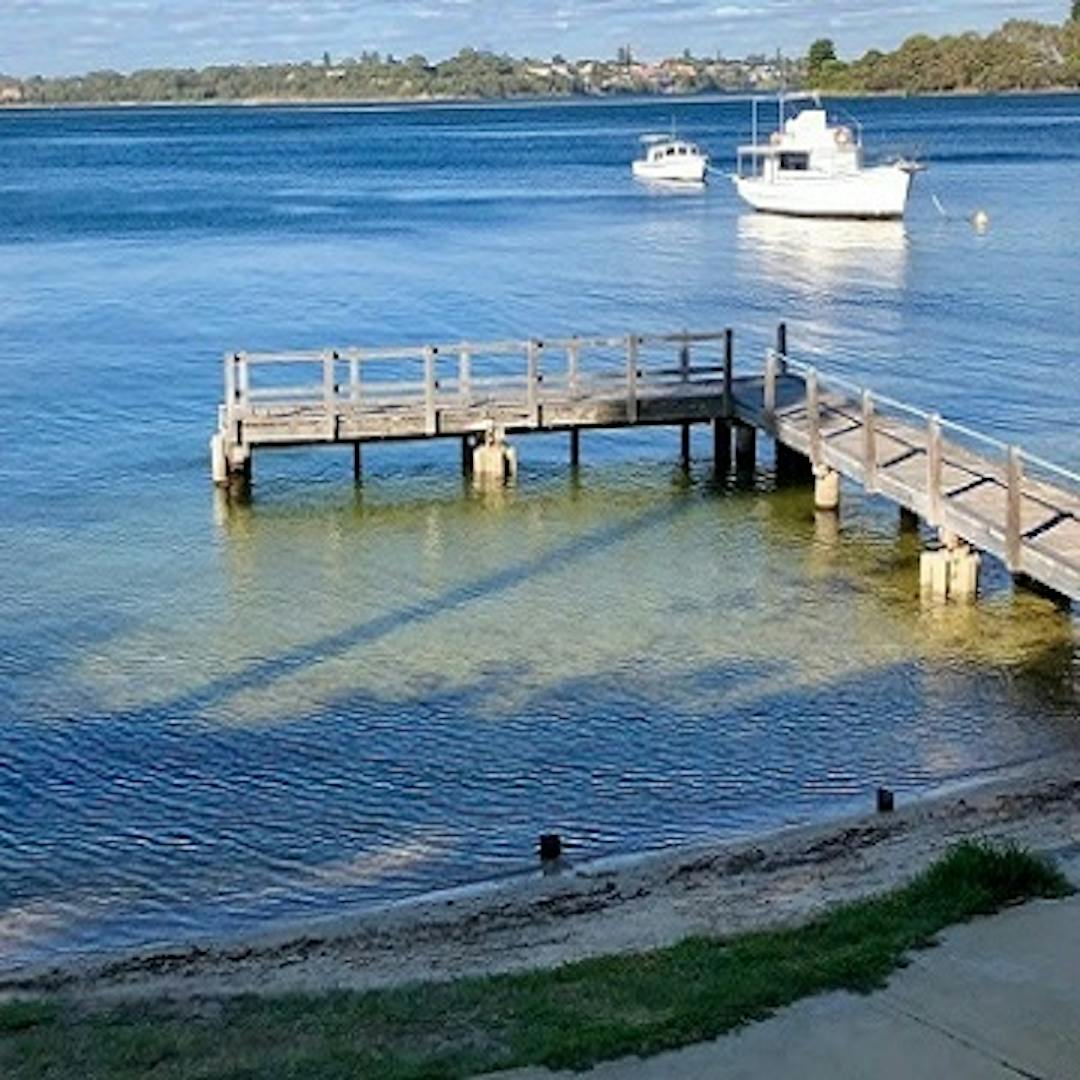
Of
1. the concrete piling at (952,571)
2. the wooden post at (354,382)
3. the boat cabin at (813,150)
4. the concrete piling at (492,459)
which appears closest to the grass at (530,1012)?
the concrete piling at (952,571)

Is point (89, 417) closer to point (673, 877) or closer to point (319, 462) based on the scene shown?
point (319, 462)

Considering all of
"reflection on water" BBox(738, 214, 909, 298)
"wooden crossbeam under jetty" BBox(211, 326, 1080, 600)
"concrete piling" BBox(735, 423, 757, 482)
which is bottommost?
"reflection on water" BBox(738, 214, 909, 298)

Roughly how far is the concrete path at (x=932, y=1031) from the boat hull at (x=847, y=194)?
71.8m

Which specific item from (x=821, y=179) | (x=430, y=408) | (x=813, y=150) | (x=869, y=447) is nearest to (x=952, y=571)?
(x=869, y=447)

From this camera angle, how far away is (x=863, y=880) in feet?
46.0

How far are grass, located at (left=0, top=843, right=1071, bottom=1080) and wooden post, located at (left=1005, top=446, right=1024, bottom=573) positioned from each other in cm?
975

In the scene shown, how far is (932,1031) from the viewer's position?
31.8 feet

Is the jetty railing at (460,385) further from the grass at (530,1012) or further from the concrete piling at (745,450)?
the grass at (530,1012)

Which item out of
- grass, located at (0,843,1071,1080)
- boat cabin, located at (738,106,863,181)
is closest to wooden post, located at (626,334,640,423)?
grass, located at (0,843,1071,1080)

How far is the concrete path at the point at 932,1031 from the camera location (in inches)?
365

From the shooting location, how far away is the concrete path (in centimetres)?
928

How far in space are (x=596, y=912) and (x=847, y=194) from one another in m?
69.5

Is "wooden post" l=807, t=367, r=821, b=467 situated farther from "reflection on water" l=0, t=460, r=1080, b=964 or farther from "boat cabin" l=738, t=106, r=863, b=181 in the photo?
"boat cabin" l=738, t=106, r=863, b=181

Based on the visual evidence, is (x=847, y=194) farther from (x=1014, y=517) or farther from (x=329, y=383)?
(x=1014, y=517)
